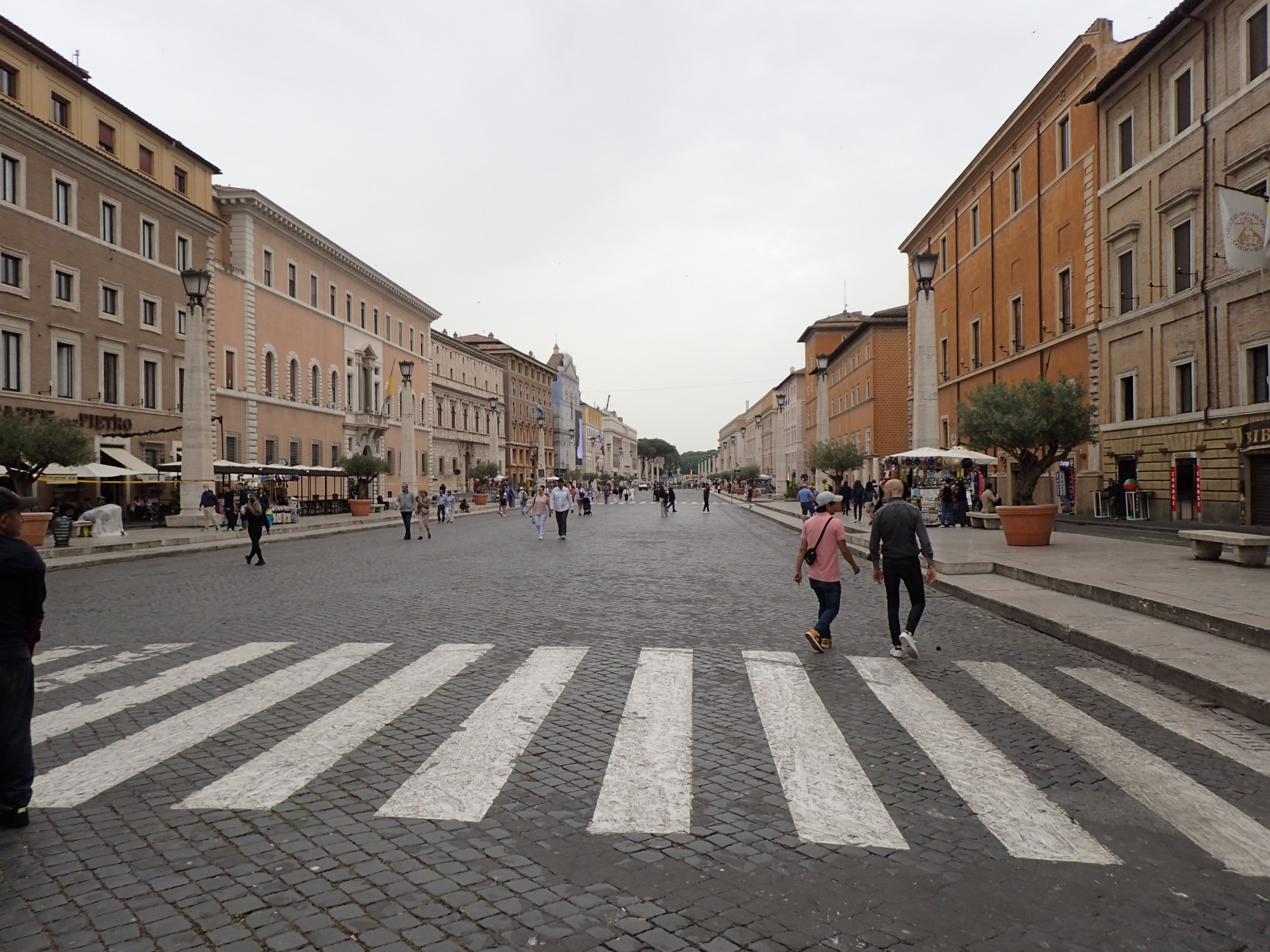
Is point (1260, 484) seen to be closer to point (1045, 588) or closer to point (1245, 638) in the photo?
point (1045, 588)

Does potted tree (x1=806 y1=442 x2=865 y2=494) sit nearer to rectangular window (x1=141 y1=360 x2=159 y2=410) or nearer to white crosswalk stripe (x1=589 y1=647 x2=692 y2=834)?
rectangular window (x1=141 y1=360 x2=159 y2=410)

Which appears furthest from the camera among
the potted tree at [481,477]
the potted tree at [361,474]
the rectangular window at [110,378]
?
the potted tree at [481,477]

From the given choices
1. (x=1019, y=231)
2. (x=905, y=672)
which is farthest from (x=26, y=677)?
(x=1019, y=231)

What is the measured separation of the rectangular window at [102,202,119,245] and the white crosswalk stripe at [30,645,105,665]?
Result: 95.0ft

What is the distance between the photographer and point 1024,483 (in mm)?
19250

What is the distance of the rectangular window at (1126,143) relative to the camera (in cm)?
2677

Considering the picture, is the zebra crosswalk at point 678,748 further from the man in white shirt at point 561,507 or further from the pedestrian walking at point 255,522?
the man in white shirt at point 561,507

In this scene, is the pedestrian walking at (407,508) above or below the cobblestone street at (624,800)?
above

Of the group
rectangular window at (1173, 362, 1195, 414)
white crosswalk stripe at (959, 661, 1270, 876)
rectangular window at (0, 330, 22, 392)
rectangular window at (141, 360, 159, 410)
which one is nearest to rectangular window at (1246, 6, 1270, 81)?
rectangular window at (1173, 362, 1195, 414)

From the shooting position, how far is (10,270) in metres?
27.1

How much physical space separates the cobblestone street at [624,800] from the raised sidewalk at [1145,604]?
1.11 ft

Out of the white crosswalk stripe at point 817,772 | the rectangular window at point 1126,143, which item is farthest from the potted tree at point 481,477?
the white crosswalk stripe at point 817,772

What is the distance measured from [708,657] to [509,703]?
88.1 inches

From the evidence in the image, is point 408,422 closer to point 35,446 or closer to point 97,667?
point 35,446
